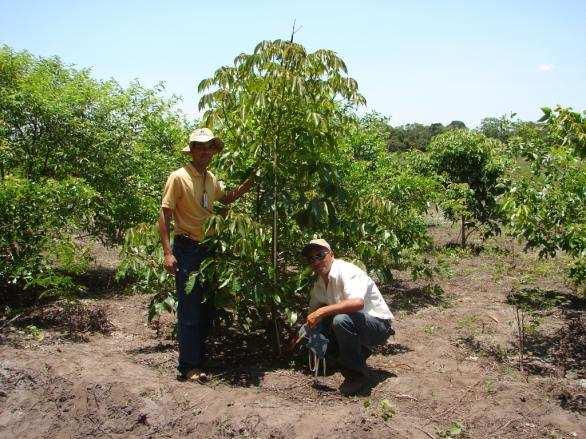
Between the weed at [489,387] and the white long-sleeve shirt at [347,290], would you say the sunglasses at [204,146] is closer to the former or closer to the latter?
the white long-sleeve shirt at [347,290]

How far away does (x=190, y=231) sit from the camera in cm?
417

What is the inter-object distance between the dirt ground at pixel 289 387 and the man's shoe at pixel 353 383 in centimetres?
5

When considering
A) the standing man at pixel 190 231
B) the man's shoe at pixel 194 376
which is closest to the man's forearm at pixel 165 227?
the standing man at pixel 190 231

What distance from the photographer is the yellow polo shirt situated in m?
4.07

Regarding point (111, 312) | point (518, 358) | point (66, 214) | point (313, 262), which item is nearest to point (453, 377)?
point (518, 358)

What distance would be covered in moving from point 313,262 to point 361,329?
1.87ft

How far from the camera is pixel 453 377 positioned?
4211mm

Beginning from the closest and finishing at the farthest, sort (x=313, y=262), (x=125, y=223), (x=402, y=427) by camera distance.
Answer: (x=402, y=427) → (x=313, y=262) → (x=125, y=223)

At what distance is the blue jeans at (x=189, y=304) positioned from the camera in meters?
4.16

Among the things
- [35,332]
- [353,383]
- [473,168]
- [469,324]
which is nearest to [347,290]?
[353,383]

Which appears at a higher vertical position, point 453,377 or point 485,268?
point 485,268

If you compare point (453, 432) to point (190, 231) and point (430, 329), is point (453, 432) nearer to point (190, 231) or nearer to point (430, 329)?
point (430, 329)

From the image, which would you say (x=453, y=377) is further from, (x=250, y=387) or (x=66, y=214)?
(x=66, y=214)

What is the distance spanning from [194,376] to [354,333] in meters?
1.22
